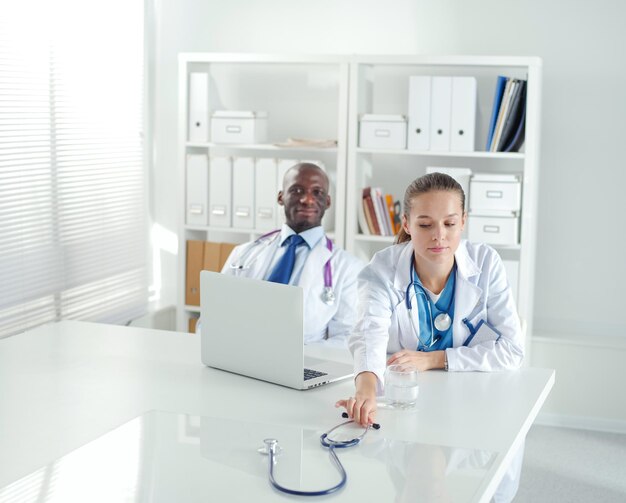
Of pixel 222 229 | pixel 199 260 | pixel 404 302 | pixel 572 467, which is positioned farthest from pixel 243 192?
pixel 404 302

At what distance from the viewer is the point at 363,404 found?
2037 mm

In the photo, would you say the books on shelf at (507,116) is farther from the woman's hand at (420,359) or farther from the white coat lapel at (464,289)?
the woman's hand at (420,359)

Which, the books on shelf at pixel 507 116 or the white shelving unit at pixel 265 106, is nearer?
the books on shelf at pixel 507 116

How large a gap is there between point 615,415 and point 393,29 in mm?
2197

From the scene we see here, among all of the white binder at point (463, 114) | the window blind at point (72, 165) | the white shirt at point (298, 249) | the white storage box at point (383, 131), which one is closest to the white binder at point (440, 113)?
the white binder at point (463, 114)

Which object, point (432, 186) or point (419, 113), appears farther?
point (419, 113)

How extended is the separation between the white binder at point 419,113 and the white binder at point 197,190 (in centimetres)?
104

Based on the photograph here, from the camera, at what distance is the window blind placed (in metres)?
3.82

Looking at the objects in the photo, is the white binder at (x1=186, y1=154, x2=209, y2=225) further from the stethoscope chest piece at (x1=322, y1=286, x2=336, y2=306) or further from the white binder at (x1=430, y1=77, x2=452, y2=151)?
the stethoscope chest piece at (x1=322, y1=286, x2=336, y2=306)

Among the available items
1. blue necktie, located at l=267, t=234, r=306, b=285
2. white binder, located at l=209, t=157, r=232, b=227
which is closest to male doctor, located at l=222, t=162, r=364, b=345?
blue necktie, located at l=267, t=234, r=306, b=285

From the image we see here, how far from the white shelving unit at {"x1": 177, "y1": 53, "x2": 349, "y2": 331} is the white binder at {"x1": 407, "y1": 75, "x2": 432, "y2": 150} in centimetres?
38

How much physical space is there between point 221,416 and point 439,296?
727 millimetres

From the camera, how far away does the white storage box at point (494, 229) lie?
4.12 metres

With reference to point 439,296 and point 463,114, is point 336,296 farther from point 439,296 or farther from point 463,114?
point 463,114
